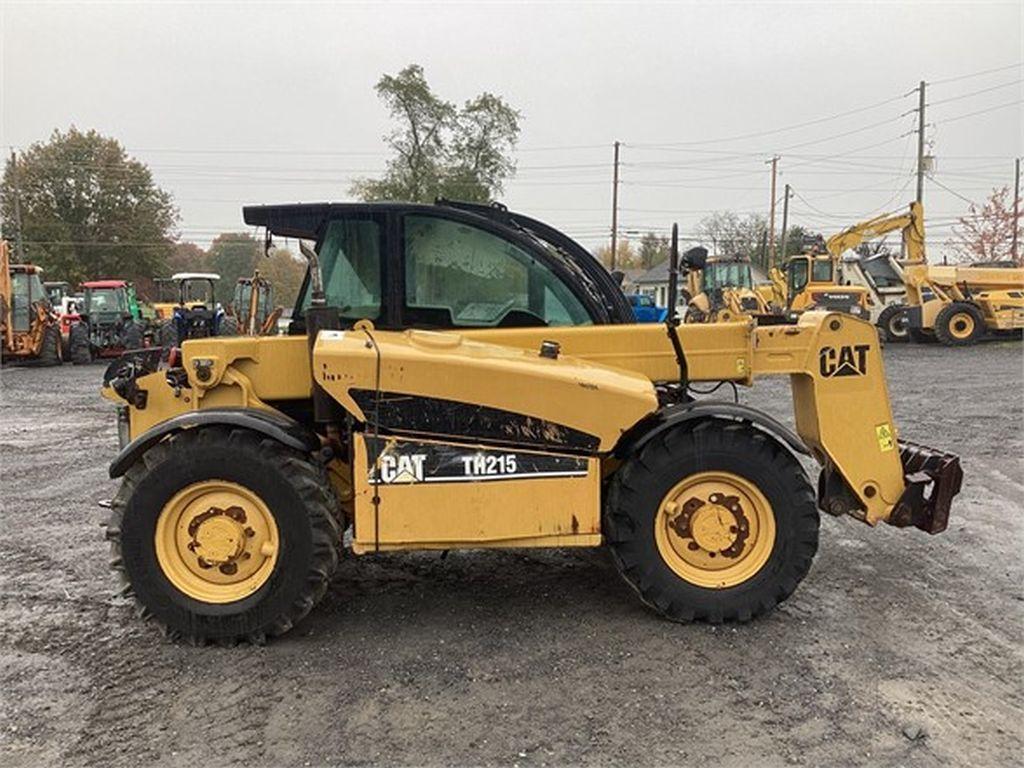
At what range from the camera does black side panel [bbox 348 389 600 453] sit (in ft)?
12.9

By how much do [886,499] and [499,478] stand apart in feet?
6.77

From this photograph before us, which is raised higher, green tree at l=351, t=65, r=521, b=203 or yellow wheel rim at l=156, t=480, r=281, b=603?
green tree at l=351, t=65, r=521, b=203

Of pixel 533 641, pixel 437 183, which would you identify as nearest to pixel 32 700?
pixel 533 641

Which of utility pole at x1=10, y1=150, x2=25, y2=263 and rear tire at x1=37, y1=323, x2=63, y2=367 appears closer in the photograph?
rear tire at x1=37, y1=323, x2=63, y2=367

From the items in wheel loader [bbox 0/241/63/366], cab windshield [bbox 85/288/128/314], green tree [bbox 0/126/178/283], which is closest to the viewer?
wheel loader [bbox 0/241/63/366]

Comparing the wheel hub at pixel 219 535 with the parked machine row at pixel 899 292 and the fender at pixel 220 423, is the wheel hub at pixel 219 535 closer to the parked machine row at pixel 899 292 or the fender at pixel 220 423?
the fender at pixel 220 423

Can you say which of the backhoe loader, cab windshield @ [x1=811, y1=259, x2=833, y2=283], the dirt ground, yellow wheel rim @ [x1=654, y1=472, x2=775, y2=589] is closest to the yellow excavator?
cab windshield @ [x1=811, y1=259, x2=833, y2=283]

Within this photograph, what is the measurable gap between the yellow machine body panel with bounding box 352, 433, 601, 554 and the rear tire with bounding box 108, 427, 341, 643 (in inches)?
9.9

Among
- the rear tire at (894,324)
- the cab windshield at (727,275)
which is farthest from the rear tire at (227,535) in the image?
the cab windshield at (727,275)

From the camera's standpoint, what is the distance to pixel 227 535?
395cm

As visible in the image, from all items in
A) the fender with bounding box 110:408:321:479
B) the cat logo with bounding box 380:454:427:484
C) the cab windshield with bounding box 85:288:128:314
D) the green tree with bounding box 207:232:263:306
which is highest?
the green tree with bounding box 207:232:263:306

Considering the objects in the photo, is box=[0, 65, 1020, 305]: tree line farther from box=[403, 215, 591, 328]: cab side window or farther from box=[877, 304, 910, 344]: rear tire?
box=[403, 215, 591, 328]: cab side window

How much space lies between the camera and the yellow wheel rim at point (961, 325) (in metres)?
21.5

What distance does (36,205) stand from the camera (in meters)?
45.3
